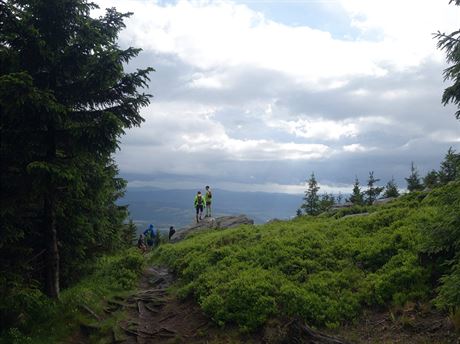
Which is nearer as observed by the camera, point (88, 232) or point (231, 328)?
point (231, 328)

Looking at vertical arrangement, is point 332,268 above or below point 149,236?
above

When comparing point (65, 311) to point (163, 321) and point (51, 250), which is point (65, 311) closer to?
point (51, 250)

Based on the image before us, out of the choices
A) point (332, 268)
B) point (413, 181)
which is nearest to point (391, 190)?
point (413, 181)

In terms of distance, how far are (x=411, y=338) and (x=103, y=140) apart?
34.5 feet

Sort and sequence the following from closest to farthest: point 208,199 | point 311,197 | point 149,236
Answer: point 149,236 → point 208,199 → point 311,197

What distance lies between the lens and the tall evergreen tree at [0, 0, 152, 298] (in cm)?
1168

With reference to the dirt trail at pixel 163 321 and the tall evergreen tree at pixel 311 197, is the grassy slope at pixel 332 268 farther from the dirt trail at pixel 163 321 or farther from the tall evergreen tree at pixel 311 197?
the tall evergreen tree at pixel 311 197

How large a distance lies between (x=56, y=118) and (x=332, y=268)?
1089cm

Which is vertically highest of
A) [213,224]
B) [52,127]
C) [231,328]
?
[52,127]

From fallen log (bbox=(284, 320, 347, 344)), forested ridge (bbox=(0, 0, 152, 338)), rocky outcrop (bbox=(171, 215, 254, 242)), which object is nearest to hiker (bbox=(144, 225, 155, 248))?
rocky outcrop (bbox=(171, 215, 254, 242))

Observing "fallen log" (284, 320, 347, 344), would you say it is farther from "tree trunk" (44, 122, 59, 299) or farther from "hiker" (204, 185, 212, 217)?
"hiker" (204, 185, 212, 217)

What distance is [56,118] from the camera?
11969 millimetres

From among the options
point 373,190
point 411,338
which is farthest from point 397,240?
point 373,190

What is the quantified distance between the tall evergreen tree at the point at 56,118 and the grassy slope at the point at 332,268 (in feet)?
18.0
